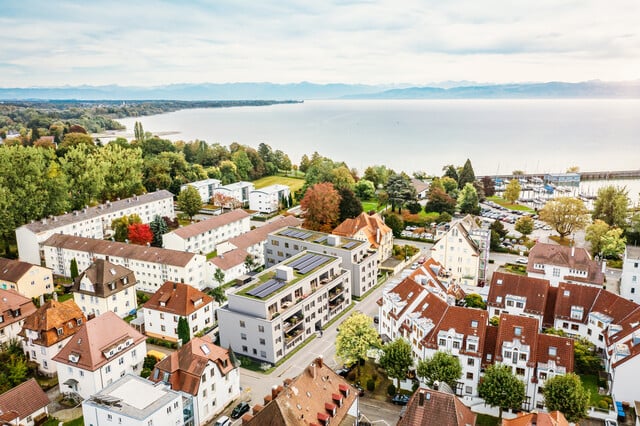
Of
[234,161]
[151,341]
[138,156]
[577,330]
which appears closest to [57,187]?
[138,156]

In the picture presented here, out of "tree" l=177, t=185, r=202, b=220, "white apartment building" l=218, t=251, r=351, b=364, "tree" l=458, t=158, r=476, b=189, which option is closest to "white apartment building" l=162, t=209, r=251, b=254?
"tree" l=177, t=185, r=202, b=220

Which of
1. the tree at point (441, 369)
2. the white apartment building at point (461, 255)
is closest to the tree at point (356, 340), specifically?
the tree at point (441, 369)

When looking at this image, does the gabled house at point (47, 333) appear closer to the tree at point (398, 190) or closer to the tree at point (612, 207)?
the tree at point (398, 190)

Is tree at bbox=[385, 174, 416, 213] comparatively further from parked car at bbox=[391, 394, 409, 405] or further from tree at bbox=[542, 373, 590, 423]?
tree at bbox=[542, 373, 590, 423]

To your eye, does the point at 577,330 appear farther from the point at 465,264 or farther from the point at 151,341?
the point at 151,341

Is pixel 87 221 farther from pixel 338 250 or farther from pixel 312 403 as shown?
pixel 312 403

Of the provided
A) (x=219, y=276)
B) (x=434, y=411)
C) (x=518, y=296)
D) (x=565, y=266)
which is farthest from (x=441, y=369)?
(x=219, y=276)
